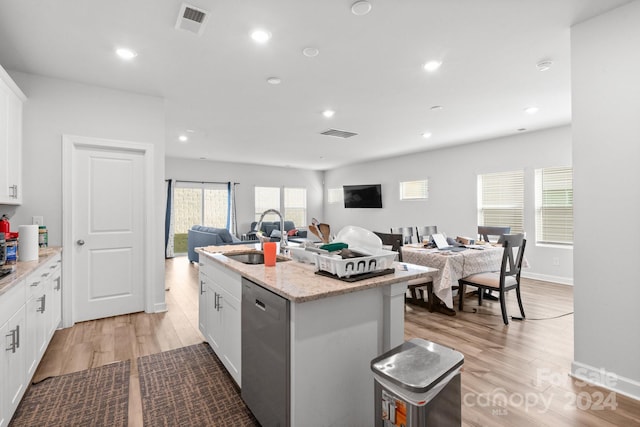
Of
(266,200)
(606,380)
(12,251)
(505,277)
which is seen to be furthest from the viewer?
(266,200)

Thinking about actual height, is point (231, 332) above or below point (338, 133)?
below

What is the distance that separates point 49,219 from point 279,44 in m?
2.82

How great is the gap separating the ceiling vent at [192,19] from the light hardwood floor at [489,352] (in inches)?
101

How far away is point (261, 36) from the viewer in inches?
95.5

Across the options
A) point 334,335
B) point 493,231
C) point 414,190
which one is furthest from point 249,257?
point 414,190

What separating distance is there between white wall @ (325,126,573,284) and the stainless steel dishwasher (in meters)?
5.39

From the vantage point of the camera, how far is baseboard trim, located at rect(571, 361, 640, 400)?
2.00m

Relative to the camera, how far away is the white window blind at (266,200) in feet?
30.6

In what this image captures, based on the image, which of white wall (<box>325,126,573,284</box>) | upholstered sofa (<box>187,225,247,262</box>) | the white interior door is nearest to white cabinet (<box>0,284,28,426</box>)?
the white interior door

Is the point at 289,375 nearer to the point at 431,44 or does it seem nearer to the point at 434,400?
the point at 434,400

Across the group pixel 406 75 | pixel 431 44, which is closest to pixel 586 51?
pixel 431 44

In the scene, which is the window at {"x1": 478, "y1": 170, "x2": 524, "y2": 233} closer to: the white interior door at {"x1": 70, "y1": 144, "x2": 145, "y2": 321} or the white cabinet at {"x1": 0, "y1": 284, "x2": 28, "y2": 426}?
the white interior door at {"x1": 70, "y1": 144, "x2": 145, "y2": 321}

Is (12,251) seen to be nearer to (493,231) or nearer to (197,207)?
(493,231)

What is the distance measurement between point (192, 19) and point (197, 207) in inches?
271
